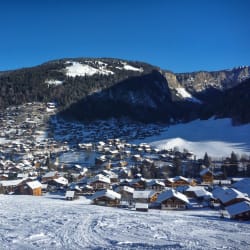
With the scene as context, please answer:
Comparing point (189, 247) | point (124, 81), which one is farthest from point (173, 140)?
point (124, 81)

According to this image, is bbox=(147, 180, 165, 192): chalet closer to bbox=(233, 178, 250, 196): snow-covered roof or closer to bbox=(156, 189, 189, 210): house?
bbox=(233, 178, 250, 196): snow-covered roof

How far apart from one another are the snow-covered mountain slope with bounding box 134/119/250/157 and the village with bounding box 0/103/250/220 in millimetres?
7200

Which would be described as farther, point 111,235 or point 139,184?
point 139,184

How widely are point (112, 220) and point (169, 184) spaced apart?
3159 centimetres

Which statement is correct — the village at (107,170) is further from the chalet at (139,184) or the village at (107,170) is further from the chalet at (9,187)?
the chalet at (139,184)

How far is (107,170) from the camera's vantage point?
210 feet

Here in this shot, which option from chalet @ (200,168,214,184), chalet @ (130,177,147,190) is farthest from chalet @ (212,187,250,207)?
chalet @ (200,168,214,184)

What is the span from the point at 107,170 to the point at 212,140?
37.3 metres

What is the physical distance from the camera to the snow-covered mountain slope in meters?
78.9

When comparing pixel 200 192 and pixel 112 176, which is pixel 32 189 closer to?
pixel 112 176

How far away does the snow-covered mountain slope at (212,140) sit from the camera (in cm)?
7894

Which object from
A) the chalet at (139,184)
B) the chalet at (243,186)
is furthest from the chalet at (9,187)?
the chalet at (243,186)

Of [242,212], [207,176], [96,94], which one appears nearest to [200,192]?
[242,212]

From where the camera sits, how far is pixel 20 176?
60.8m
